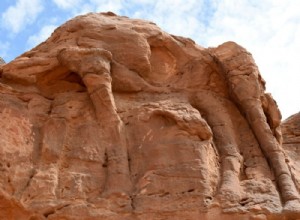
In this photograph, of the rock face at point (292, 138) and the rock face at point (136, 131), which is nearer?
the rock face at point (136, 131)

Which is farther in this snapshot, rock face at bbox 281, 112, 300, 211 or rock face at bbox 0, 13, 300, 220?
rock face at bbox 281, 112, 300, 211

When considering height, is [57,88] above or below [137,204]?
above

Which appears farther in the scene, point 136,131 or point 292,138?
point 292,138

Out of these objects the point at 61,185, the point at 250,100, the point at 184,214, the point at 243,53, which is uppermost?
the point at 243,53

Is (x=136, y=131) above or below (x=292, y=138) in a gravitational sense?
below

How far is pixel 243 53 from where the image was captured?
9031 millimetres

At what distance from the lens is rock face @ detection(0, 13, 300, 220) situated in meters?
7.05

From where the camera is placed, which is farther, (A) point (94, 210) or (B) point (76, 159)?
(B) point (76, 159)

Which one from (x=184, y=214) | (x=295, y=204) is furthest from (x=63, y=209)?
(x=295, y=204)

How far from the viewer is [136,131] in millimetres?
7957

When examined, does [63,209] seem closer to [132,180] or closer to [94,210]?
[94,210]

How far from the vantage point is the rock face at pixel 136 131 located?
7.05 metres

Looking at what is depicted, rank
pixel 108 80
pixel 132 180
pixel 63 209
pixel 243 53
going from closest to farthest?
pixel 63 209 → pixel 132 180 → pixel 108 80 → pixel 243 53

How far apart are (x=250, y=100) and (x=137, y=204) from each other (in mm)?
→ 2698
